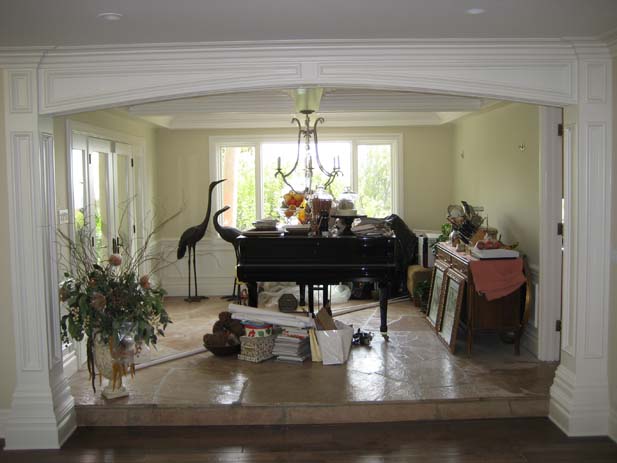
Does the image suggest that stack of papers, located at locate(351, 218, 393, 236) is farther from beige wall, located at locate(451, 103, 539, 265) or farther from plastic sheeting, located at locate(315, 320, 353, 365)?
beige wall, located at locate(451, 103, 539, 265)

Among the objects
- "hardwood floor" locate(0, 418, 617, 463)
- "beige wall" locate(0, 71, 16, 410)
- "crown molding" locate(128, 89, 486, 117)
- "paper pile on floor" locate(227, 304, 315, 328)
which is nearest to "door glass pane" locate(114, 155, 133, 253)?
"crown molding" locate(128, 89, 486, 117)

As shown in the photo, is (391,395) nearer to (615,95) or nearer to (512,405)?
(512,405)

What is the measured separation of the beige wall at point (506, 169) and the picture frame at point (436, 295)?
68 cm

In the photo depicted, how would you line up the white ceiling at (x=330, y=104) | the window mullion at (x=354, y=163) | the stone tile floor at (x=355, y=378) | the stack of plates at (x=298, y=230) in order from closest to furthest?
the stone tile floor at (x=355, y=378) < the stack of plates at (x=298, y=230) < the white ceiling at (x=330, y=104) < the window mullion at (x=354, y=163)

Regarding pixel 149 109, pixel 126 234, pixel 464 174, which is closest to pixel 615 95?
pixel 464 174

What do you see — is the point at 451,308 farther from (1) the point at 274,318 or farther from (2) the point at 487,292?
(1) the point at 274,318

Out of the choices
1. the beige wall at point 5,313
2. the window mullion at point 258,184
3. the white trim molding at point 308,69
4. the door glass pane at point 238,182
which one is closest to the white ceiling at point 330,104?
the door glass pane at point 238,182

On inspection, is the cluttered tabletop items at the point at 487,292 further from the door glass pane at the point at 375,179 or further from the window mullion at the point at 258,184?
the window mullion at the point at 258,184

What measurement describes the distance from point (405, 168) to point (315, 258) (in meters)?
3.14

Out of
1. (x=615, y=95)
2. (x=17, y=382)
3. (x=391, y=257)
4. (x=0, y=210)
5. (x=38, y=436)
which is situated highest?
(x=615, y=95)

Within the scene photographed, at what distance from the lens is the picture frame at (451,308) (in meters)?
5.45

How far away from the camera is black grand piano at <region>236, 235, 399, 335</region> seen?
572 centimetres

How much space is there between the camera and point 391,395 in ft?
14.9

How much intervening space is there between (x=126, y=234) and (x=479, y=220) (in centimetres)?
368
